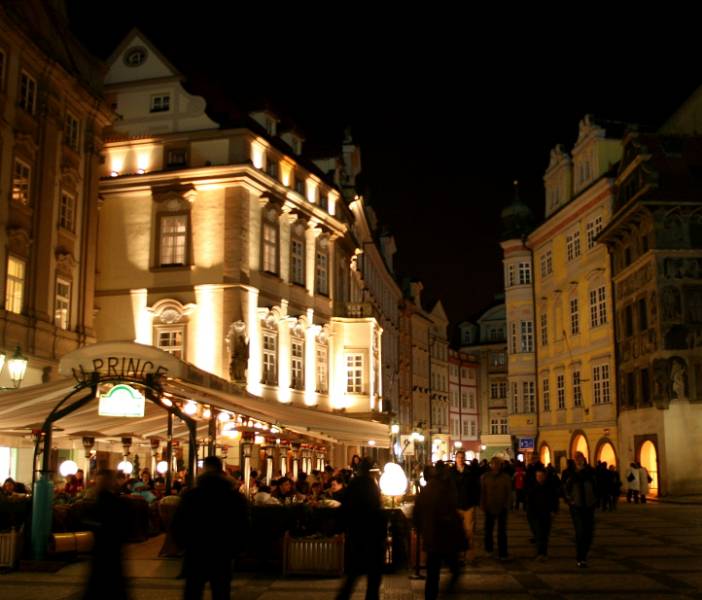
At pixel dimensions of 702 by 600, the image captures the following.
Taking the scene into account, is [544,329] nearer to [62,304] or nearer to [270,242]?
[270,242]

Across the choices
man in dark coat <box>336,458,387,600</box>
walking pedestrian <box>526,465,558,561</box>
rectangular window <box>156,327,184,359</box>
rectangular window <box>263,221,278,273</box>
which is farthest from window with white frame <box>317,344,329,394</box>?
man in dark coat <box>336,458,387,600</box>

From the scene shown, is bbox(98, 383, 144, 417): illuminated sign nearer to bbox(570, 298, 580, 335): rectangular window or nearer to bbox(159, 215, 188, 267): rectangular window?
bbox(159, 215, 188, 267): rectangular window

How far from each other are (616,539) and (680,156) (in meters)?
25.1

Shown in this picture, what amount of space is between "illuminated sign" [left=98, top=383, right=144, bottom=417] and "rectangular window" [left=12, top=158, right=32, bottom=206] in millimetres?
14514

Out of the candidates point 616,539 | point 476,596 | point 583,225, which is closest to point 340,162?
point 583,225

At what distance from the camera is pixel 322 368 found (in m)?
43.1

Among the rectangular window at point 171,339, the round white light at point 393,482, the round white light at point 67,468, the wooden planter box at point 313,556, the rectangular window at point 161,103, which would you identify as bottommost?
the wooden planter box at point 313,556

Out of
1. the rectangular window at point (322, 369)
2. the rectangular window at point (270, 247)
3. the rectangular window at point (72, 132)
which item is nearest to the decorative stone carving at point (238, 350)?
the rectangular window at point (270, 247)

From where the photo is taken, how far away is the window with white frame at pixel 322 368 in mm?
42688

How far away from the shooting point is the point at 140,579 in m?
13.8

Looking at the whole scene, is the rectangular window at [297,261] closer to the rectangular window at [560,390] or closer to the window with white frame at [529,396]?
the rectangular window at [560,390]

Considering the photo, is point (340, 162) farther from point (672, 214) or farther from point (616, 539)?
point (616, 539)

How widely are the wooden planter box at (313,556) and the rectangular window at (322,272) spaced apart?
28880mm

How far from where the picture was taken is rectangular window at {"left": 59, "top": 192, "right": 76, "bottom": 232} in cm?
3086
